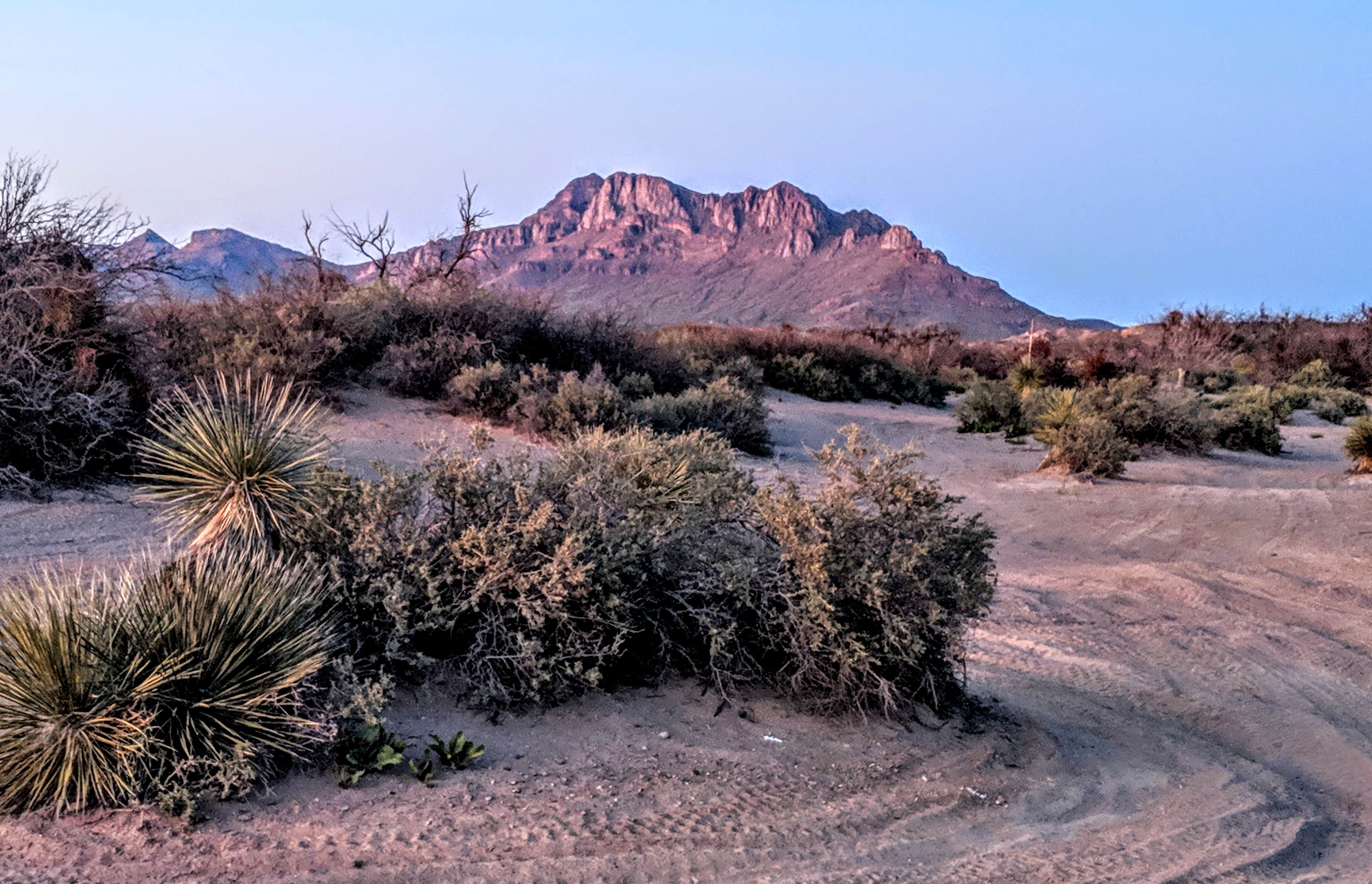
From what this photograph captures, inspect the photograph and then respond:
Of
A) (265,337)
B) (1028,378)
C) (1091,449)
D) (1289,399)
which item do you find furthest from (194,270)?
(1289,399)

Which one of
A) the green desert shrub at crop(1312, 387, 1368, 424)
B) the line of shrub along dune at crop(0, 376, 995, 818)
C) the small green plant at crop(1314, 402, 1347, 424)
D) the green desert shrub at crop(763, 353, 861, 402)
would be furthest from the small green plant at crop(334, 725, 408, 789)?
the small green plant at crop(1314, 402, 1347, 424)

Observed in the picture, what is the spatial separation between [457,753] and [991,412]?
21734mm

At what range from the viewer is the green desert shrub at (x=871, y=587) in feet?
18.0

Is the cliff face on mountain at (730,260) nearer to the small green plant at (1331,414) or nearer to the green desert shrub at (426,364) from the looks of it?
the small green plant at (1331,414)

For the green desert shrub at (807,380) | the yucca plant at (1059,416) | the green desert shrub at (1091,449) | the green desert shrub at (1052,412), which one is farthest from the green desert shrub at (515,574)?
the green desert shrub at (807,380)

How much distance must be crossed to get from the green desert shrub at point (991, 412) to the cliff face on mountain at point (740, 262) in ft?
206

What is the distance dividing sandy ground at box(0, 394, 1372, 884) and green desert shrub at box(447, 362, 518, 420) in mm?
7097

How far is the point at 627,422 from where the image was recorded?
15250mm

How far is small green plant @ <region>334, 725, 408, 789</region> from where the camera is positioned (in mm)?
4281

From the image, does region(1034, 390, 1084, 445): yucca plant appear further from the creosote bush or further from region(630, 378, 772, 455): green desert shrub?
the creosote bush

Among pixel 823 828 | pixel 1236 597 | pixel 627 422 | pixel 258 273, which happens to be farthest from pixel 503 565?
pixel 258 273

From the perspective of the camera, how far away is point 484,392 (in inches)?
661

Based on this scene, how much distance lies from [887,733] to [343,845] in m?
2.96

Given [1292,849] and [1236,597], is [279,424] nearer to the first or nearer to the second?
[1292,849]
